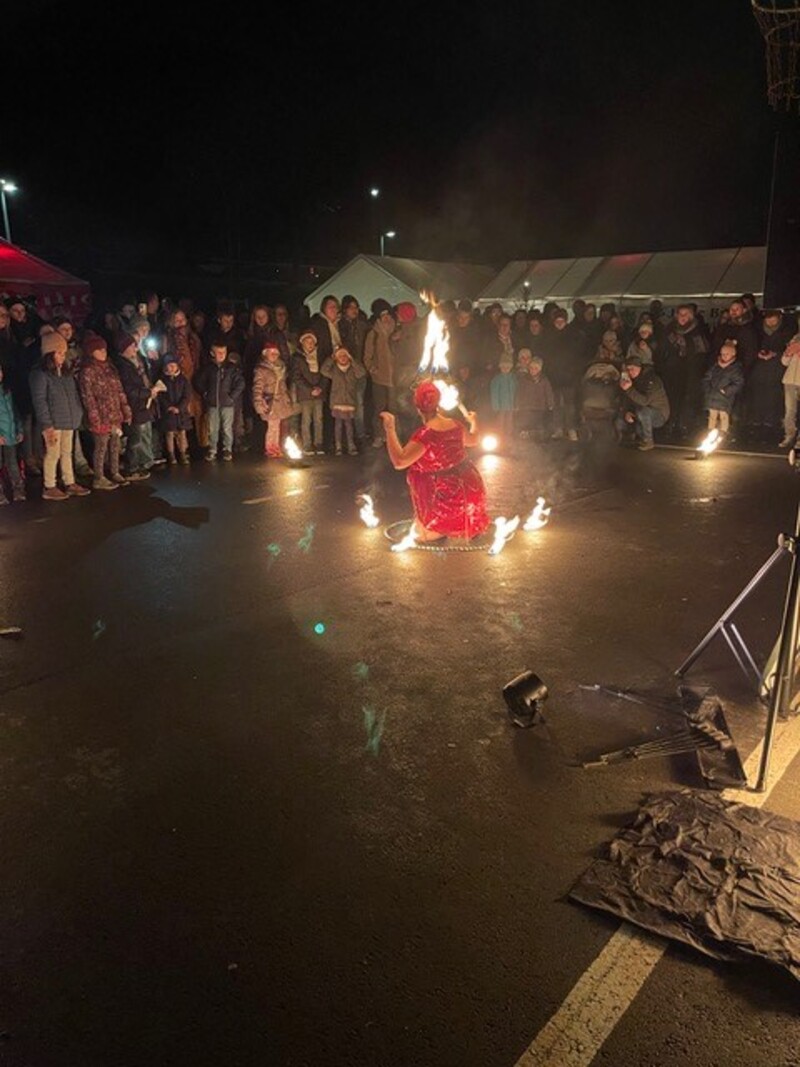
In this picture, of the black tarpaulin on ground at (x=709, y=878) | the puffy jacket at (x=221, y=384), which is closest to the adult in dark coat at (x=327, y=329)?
the puffy jacket at (x=221, y=384)

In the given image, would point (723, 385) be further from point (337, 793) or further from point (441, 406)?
point (337, 793)

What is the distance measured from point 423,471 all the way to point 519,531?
1.23 metres

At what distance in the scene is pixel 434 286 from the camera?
2138 cm

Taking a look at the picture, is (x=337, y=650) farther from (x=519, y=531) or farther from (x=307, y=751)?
(x=519, y=531)

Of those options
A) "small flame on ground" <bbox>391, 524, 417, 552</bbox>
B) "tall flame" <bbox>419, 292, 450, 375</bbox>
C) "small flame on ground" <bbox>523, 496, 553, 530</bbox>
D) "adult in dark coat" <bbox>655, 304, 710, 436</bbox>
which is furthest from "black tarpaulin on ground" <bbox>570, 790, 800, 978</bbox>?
"adult in dark coat" <bbox>655, 304, 710, 436</bbox>

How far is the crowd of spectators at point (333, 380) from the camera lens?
1016 cm

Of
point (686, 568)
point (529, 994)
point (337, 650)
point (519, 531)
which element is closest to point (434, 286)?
point (519, 531)

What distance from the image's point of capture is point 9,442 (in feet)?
31.5

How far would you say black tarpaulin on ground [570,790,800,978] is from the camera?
9.47ft

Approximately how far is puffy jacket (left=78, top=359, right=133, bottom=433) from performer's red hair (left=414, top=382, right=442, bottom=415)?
4285mm

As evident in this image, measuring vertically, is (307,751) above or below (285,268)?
below

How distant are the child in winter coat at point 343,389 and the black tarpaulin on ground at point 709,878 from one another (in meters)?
9.99

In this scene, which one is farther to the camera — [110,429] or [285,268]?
[285,268]

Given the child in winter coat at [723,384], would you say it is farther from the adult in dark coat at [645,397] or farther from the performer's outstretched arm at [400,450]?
the performer's outstretched arm at [400,450]
